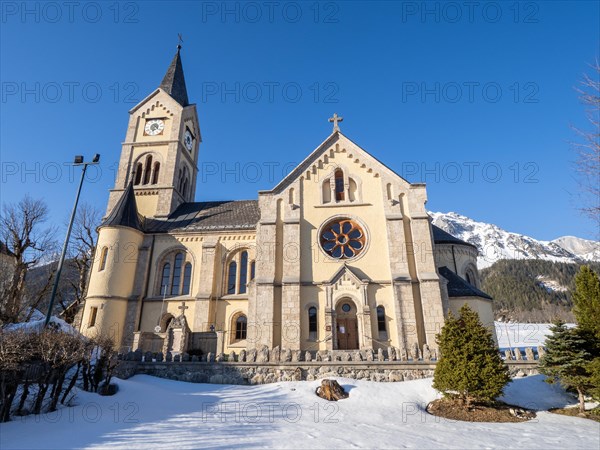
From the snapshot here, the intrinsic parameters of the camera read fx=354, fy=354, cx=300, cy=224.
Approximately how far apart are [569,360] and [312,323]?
41.9ft

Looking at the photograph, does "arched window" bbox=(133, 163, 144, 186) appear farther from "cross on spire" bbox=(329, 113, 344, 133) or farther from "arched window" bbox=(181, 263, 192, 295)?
"cross on spire" bbox=(329, 113, 344, 133)

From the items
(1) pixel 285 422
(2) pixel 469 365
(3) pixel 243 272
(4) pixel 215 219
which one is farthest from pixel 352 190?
(1) pixel 285 422

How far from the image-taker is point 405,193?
24500 millimetres

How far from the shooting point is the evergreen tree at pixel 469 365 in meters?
13.8

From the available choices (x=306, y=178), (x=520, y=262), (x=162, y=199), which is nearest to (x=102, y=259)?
(x=162, y=199)

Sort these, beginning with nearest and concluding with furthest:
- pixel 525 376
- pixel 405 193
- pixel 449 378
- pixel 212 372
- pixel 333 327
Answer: pixel 449 378 < pixel 525 376 < pixel 212 372 < pixel 333 327 < pixel 405 193

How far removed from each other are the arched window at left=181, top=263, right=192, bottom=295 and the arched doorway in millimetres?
11750

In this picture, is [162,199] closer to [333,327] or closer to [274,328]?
[274,328]

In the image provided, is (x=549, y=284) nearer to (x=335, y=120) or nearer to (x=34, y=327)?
(x=335, y=120)

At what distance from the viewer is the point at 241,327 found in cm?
2520

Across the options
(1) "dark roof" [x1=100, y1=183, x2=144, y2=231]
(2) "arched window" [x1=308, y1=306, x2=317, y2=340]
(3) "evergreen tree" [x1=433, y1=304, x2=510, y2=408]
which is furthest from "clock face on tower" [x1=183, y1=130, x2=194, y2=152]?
(3) "evergreen tree" [x1=433, y1=304, x2=510, y2=408]

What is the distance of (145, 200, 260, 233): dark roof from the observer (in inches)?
1104

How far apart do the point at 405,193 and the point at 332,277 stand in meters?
7.88

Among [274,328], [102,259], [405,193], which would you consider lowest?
[274,328]
